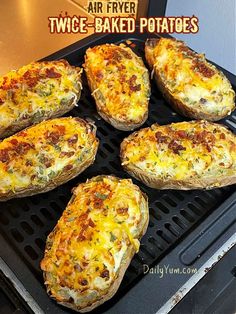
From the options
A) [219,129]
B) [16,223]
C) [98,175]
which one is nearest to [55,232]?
[16,223]

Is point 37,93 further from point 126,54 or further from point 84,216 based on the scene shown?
point 84,216

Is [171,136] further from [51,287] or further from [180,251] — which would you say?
[51,287]

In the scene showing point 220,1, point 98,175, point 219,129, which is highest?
point 220,1

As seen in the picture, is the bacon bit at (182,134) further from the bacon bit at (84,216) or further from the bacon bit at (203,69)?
the bacon bit at (84,216)

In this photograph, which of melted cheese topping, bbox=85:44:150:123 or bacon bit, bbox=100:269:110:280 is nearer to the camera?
bacon bit, bbox=100:269:110:280

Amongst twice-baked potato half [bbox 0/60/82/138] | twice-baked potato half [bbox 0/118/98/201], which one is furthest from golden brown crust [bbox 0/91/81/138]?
twice-baked potato half [bbox 0/118/98/201]

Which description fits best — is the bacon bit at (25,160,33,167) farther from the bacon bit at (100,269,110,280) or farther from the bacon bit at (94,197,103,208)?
the bacon bit at (100,269,110,280)

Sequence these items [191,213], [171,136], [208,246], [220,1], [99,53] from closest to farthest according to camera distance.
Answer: [208,246] → [191,213] → [171,136] → [99,53] → [220,1]
